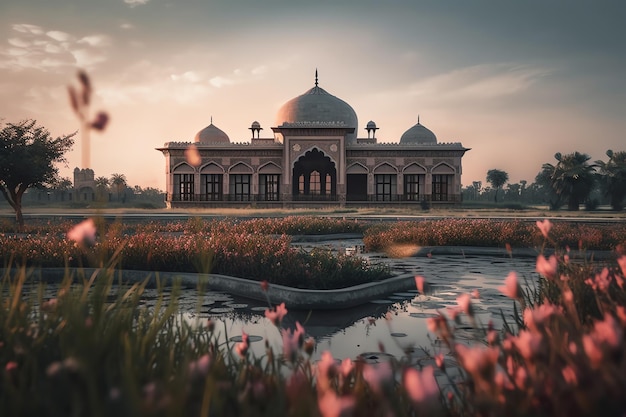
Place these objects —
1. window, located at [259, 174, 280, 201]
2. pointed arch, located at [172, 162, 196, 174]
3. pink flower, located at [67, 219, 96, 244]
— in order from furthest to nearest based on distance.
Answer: window, located at [259, 174, 280, 201], pointed arch, located at [172, 162, 196, 174], pink flower, located at [67, 219, 96, 244]

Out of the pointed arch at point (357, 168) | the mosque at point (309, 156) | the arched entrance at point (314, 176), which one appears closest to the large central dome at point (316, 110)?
the mosque at point (309, 156)

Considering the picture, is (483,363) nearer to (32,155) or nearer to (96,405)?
(96,405)

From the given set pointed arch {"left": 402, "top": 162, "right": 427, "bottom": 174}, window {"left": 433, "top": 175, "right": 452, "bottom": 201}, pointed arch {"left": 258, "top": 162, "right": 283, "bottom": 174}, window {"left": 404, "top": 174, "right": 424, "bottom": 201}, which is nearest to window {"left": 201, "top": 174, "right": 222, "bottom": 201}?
pointed arch {"left": 258, "top": 162, "right": 283, "bottom": 174}

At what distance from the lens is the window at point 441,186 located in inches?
1843

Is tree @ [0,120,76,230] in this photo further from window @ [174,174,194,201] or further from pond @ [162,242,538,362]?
window @ [174,174,194,201]

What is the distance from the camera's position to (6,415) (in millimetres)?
2238

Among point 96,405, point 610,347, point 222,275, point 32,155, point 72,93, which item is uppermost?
point 32,155

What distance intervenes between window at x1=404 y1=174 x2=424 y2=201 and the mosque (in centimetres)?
9

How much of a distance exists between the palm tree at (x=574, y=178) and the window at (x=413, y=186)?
1110cm

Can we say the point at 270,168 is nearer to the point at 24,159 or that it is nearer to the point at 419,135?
the point at 419,135

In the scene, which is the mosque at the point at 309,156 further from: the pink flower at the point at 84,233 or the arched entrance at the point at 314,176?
the pink flower at the point at 84,233

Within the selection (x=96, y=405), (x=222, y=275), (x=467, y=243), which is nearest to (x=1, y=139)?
(x=222, y=275)

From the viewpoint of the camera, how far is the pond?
16.9 ft

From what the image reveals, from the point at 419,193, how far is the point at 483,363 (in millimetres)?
46340
